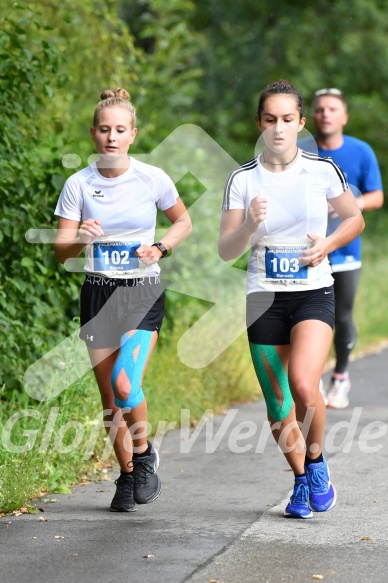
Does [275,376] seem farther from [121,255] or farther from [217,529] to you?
[121,255]

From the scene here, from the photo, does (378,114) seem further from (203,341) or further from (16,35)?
(16,35)

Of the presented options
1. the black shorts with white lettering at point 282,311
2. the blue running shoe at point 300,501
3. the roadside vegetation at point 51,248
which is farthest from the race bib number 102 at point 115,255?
the blue running shoe at point 300,501

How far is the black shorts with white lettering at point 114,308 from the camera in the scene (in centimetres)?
572

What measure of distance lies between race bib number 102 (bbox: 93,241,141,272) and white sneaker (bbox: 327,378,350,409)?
13.0 ft

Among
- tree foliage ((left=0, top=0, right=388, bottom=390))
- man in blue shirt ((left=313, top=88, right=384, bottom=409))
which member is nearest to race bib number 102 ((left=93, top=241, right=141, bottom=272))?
tree foliage ((left=0, top=0, right=388, bottom=390))

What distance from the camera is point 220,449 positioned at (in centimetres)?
779

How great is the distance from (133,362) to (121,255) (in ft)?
1.74

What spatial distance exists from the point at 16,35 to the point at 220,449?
3.09 metres

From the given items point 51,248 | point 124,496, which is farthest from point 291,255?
point 51,248

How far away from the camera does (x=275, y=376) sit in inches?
222

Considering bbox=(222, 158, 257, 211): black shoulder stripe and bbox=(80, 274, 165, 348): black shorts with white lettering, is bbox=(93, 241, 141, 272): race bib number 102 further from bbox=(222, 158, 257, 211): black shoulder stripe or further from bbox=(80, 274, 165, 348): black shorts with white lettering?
bbox=(222, 158, 257, 211): black shoulder stripe

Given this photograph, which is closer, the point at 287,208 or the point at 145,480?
the point at 287,208

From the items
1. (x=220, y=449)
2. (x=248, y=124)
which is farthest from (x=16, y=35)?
(x=248, y=124)

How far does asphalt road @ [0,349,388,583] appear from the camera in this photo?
15.4 ft
